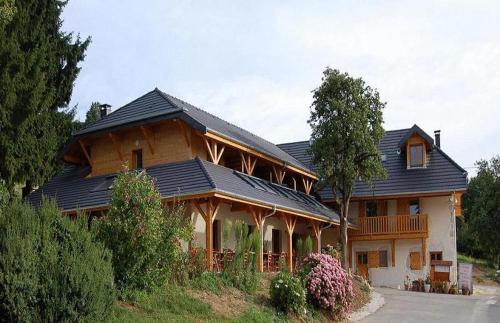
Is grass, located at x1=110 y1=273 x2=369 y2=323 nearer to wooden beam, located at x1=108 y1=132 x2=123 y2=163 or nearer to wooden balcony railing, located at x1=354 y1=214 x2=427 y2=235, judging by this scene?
wooden beam, located at x1=108 y1=132 x2=123 y2=163

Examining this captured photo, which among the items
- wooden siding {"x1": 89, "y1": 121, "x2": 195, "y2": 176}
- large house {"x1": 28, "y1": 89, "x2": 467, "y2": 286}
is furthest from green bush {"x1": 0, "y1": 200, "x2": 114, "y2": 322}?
wooden siding {"x1": 89, "y1": 121, "x2": 195, "y2": 176}

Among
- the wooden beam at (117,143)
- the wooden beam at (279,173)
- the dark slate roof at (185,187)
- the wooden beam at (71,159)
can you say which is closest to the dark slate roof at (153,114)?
the wooden beam at (117,143)

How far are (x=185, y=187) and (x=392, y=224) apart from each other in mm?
15269

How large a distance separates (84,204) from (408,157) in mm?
18081

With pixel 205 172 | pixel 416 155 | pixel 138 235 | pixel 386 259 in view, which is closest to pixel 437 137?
pixel 416 155

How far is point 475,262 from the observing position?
53.1m

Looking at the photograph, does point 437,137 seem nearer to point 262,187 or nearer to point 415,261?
point 415,261

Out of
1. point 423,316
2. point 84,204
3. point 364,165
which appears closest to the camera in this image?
point 423,316

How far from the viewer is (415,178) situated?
107ft

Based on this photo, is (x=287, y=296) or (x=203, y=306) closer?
(x=203, y=306)

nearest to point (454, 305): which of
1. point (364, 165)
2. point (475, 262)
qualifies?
point (364, 165)

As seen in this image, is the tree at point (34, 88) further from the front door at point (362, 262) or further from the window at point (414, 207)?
the window at point (414, 207)

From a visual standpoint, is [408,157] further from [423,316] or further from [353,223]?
[423,316]

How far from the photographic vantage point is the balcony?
31.9m
